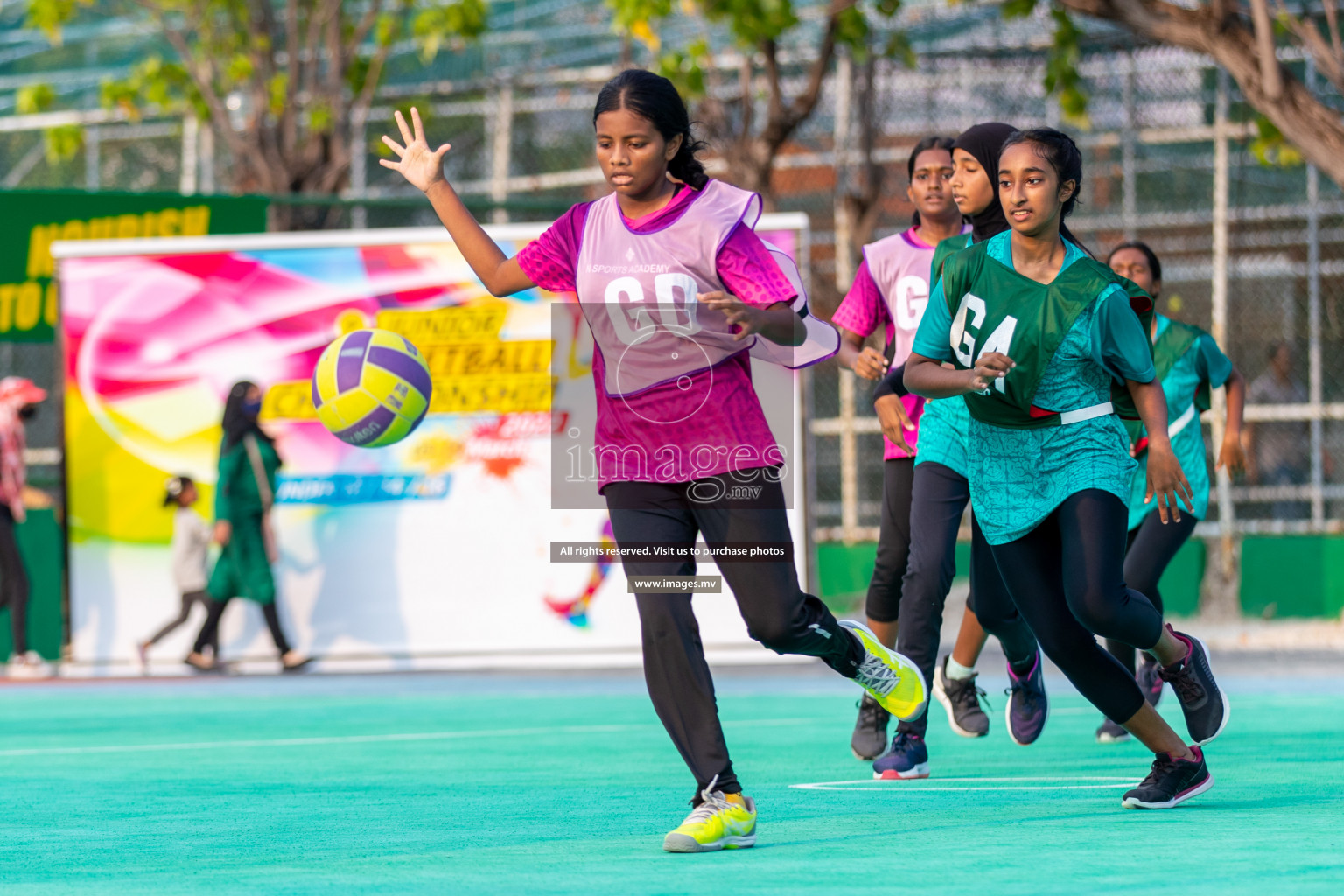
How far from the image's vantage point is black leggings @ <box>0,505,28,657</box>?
502 inches

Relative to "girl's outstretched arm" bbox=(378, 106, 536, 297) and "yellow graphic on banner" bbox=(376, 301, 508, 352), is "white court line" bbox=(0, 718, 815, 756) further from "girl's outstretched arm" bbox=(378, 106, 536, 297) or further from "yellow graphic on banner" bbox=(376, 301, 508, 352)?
"yellow graphic on banner" bbox=(376, 301, 508, 352)

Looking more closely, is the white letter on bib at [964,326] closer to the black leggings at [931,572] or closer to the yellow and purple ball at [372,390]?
the black leggings at [931,572]

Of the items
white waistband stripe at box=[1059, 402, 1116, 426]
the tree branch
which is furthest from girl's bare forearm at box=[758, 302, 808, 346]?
the tree branch

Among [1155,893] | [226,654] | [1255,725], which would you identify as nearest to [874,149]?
[226,654]

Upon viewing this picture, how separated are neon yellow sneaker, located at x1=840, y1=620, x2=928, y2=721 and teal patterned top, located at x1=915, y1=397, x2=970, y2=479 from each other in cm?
103

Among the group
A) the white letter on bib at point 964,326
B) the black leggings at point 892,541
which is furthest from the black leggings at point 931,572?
the white letter on bib at point 964,326

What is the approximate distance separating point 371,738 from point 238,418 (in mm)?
4248

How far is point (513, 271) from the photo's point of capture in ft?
16.8

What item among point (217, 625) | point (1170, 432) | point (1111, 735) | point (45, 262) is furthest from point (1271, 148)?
point (45, 262)

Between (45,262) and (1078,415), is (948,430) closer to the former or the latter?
(1078,415)

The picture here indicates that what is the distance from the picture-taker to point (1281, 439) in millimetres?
13758

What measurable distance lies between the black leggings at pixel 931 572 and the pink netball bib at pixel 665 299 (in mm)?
1743

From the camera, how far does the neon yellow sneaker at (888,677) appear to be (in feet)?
17.8

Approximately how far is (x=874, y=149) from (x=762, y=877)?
35.4 feet
